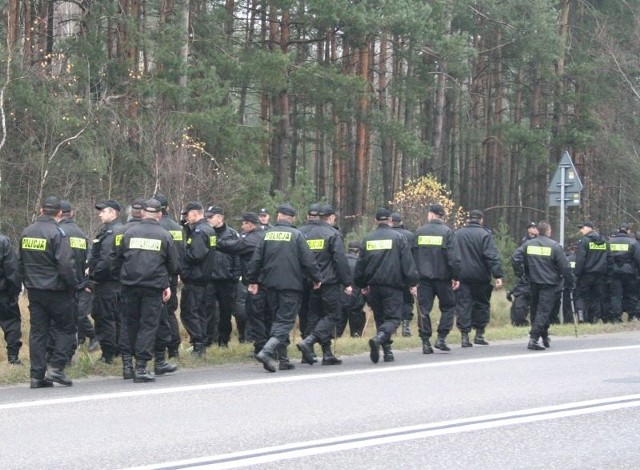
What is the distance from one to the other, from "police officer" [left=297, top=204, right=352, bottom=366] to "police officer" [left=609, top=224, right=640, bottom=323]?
897cm

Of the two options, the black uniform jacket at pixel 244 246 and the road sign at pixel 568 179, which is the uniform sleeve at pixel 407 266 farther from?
the road sign at pixel 568 179

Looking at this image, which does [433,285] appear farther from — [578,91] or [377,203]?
[377,203]

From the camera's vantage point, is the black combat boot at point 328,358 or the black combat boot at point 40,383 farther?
the black combat boot at point 328,358

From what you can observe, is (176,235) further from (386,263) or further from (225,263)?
(386,263)

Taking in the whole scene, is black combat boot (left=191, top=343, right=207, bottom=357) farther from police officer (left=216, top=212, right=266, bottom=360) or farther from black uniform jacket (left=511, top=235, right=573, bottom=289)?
black uniform jacket (left=511, top=235, right=573, bottom=289)

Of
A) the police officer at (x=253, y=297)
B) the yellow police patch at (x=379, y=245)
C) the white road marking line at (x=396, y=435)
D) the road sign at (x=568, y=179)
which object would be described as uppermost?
the road sign at (x=568, y=179)

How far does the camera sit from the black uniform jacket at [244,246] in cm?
1369

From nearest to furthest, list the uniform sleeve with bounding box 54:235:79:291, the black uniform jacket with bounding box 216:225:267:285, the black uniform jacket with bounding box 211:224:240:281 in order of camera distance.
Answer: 1. the uniform sleeve with bounding box 54:235:79:291
2. the black uniform jacket with bounding box 216:225:267:285
3. the black uniform jacket with bounding box 211:224:240:281

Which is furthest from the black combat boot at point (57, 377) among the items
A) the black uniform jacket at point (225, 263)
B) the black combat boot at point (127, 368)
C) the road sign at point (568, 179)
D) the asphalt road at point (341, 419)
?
the road sign at point (568, 179)

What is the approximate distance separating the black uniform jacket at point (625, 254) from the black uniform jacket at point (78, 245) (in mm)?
11162

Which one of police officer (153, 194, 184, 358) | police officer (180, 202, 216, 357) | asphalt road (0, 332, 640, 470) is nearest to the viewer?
asphalt road (0, 332, 640, 470)

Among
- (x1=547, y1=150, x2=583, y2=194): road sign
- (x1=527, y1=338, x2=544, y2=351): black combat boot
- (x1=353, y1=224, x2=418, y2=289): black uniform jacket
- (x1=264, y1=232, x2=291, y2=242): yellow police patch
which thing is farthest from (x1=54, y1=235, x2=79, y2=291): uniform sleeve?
(x1=547, y1=150, x2=583, y2=194): road sign

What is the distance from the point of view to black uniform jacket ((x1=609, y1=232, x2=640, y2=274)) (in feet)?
66.7

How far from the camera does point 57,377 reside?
11172 millimetres
